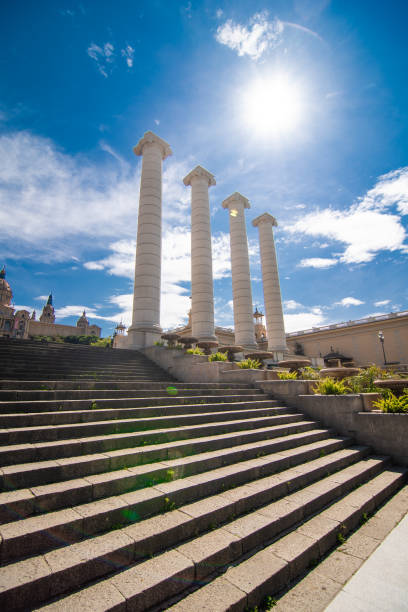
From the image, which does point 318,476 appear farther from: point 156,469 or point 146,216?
point 146,216

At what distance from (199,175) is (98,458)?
26.8m

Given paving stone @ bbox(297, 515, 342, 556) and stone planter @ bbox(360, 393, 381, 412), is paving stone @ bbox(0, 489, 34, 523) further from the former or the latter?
stone planter @ bbox(360, 393, 381, 412)

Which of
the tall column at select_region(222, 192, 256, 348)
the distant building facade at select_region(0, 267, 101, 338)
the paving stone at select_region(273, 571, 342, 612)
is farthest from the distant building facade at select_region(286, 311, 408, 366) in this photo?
the distant building facade at select_region(0, 267, 101, 338)

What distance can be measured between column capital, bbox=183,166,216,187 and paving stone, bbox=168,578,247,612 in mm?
28245

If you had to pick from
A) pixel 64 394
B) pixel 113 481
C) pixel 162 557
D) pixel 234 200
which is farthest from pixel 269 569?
pixel 234 200

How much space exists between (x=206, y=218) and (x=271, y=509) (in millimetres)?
24521

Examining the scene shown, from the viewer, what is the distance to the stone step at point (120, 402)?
5262mm

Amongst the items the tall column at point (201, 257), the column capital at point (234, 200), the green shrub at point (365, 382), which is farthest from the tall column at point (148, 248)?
the green shrub at point (365, 382)

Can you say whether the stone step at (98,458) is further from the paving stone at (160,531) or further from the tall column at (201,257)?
the tall column at (201,257)

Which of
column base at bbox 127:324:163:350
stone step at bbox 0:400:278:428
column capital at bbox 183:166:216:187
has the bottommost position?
stone step at bbox 0:400:278:428

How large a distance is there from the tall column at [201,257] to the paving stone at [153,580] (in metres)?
19.2

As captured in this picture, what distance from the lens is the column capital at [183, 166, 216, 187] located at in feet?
87.6

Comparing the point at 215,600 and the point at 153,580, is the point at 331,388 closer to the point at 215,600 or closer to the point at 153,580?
the point at 215,600

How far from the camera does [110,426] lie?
5.23 m
